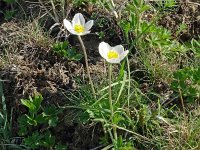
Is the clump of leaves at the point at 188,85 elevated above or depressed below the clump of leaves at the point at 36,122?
above

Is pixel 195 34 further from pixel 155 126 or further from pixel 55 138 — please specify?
pixel 55 138


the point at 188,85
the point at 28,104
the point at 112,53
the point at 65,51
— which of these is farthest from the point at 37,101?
the point at 188,85

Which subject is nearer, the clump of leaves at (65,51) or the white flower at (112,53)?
the white flower at (112,53)

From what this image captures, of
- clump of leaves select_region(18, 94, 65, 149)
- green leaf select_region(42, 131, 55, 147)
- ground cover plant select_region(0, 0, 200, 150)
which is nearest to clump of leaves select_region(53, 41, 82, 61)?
ground cover plant select_region(0, 0, 200, 150)

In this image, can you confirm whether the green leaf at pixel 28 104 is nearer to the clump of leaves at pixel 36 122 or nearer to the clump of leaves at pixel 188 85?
the clump of leaves at pixel 36 122

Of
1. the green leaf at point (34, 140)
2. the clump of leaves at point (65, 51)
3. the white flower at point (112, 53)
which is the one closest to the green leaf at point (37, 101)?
the green leaf at point (34, 140)

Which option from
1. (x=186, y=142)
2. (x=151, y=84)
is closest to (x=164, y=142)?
(x=186, y=142)

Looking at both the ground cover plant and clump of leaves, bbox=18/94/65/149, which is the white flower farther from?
clump of leaves, bbox=18/94/65/149
